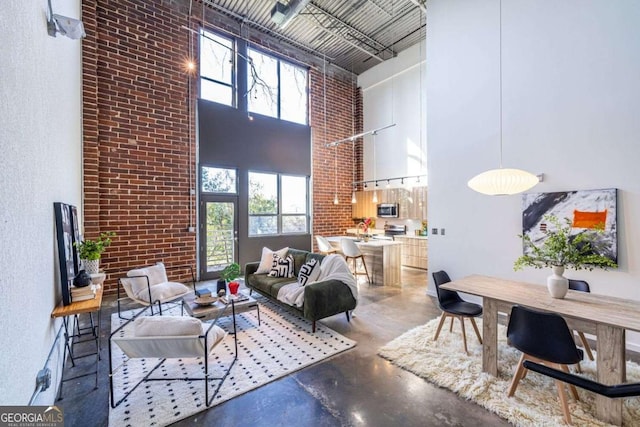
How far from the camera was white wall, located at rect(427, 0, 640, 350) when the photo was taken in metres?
3.00

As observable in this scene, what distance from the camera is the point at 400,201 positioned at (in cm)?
745

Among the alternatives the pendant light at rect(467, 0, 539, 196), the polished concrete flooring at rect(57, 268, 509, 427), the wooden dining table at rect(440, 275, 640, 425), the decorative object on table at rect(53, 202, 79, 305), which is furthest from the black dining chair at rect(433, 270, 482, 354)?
the decorative object on table at rect(53, 202, 79, 305)

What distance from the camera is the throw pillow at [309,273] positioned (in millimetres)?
3850

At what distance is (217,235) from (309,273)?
120 inches

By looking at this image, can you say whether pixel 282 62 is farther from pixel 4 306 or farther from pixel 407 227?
pixel 4 306

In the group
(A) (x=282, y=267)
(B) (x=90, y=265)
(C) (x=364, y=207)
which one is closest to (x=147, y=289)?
(B) (x=90, y=265)

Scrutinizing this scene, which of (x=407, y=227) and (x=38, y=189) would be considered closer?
(x=38, y=189)

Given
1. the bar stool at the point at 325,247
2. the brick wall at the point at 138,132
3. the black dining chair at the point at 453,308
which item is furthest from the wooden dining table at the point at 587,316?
the brick wall at the point at 138,132

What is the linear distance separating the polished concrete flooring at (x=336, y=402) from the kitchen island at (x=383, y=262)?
2.62 meters

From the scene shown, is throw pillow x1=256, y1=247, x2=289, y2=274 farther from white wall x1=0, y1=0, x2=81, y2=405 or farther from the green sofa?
white wall x1=0, y1=0, x2=81, y2=405

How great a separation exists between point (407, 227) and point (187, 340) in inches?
256

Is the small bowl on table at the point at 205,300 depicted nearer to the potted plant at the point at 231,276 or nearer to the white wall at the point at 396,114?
the potted plant at the point at 231,276

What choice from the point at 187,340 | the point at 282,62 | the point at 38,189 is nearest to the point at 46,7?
the point at 38,189

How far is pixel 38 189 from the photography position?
73.9 inches
